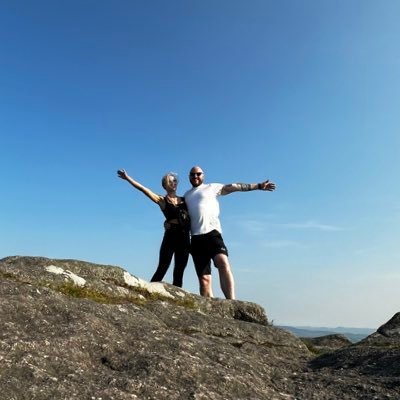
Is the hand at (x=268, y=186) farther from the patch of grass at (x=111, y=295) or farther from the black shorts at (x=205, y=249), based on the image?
the patch of grass at (x=111, y=295)

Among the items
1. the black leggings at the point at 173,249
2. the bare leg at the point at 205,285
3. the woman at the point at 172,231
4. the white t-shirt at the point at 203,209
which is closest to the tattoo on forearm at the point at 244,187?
the white t-shirt at the point at 203,209

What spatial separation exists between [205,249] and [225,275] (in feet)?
3.50

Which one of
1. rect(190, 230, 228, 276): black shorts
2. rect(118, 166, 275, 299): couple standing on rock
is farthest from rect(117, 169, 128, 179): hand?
rect(190, 230, 228, 276): black shorts

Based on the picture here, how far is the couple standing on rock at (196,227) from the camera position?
1401 cm

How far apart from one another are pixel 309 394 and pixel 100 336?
10.1ft

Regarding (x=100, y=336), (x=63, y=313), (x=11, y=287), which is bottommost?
(x=100, y=336)

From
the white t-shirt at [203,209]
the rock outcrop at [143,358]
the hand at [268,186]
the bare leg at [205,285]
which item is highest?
the hand at [268,186]

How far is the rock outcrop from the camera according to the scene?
199 inches

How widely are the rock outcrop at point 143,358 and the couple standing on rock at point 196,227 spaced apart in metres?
4.19

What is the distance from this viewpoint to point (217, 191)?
48.3 feet

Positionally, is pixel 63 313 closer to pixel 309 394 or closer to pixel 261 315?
pixel 309 394

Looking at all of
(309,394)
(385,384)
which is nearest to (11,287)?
(309,394)

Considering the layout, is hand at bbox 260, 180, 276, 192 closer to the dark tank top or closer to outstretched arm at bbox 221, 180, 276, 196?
outstretched arm at bbox 221, 180, 276, 196

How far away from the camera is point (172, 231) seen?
14.6 meters
